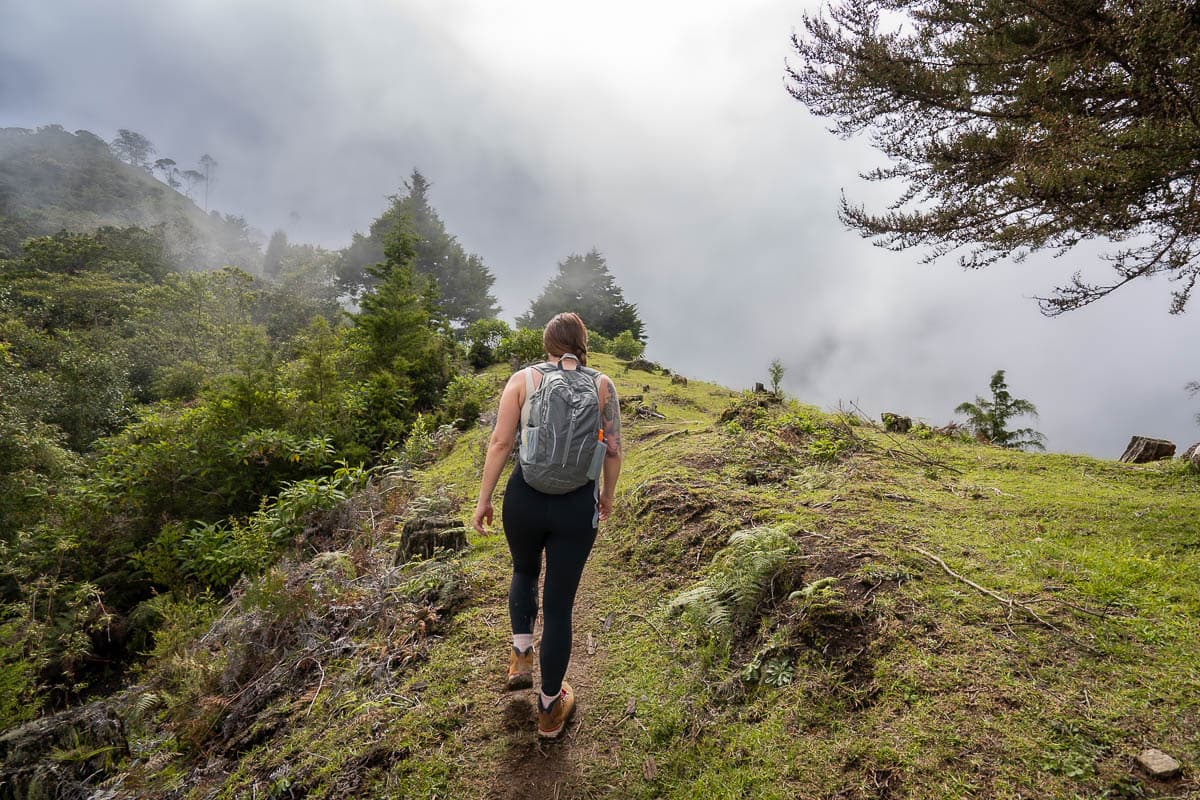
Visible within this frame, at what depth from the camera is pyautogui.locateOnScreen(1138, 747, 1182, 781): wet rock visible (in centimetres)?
183

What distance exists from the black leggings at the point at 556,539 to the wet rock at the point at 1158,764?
92.7 inches

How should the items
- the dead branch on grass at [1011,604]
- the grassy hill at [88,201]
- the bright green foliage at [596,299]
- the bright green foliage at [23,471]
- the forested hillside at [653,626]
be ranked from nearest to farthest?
the forested hillside at [653,626]
the dead branch on grass at [1011,604]
the bright green foliage at [23,471]
the bright green foliage at [596,299]
the grassy hill at [88,201]

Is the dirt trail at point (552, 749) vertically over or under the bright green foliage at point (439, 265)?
under

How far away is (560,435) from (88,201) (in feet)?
379

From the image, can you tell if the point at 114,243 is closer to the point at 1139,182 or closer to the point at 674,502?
the point at 674,502

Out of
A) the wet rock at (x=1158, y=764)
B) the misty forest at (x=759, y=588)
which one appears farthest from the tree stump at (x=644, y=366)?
the wet rock at (x=1158, y=764)

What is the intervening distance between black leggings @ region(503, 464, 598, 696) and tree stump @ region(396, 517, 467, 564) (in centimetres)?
267

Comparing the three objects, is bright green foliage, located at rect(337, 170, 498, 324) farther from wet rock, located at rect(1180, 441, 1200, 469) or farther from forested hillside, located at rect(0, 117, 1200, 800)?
wet rock, located at rect(1180, 441, 1200, 469)

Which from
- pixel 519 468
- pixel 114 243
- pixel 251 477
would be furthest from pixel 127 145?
pixel 519 468

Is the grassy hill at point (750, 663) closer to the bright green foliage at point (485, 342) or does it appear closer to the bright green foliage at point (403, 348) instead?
the bright green foliage at point (403, 348)

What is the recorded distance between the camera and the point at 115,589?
7.76 m

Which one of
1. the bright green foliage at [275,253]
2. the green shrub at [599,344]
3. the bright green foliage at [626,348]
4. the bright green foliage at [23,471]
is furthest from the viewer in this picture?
the bright green foliage at [275,253]

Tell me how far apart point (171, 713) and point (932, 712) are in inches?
212

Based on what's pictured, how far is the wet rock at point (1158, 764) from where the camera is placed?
1.83 m
